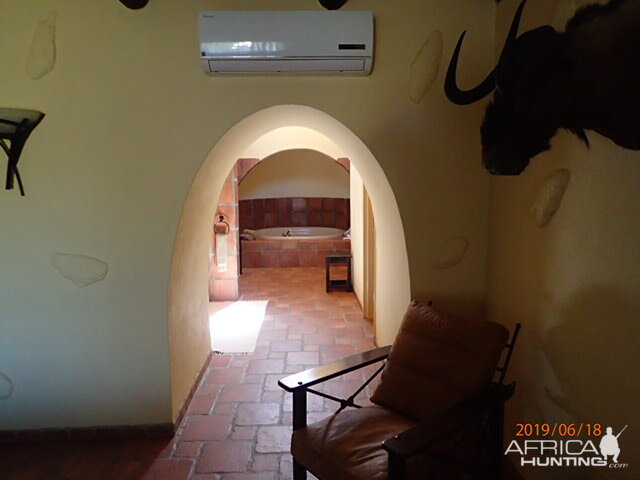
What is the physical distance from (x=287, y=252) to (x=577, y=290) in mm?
5591

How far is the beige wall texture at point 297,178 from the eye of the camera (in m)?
8.61

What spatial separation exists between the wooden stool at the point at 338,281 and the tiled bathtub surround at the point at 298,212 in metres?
3.33

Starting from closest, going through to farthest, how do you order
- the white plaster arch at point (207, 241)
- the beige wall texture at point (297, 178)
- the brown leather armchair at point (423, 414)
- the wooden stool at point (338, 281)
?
the brown leather armchair at point (423, 414) → the white plaster arch at point (207, 241) → the wooden stool at point (338, 281) → the beige wall texture at point (297, 178)

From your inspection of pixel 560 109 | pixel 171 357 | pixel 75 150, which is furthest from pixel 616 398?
pixel 75 150

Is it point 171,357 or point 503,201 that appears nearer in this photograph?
point 503,201

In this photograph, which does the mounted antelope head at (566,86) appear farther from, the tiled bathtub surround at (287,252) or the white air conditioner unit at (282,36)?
the tiled bathtub surround at (287,252)

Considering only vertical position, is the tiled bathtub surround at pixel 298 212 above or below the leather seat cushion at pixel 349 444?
above

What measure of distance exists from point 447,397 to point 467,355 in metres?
0.20

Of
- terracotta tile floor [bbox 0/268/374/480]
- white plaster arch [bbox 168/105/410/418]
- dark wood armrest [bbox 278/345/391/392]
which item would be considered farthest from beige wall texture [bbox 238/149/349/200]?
dark wood armrest [bbox 278/345/391/392]

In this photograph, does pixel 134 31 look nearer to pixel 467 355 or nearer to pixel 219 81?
pixel 219 81

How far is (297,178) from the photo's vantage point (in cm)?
871

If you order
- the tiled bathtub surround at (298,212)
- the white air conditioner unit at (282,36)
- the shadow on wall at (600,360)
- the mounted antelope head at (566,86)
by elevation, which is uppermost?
the white air conditioner unit at (282,36)

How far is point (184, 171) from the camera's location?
7.22 feet

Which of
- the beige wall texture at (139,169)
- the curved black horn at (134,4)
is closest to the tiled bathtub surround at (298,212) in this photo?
the beige wall texture at (139,169)
